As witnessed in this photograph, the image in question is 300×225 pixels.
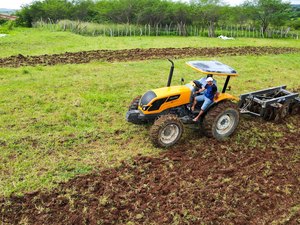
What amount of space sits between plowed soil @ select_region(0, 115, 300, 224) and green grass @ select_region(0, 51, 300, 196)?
0.43 meters

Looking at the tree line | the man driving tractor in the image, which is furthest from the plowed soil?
the tree line

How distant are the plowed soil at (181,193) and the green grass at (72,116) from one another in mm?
425

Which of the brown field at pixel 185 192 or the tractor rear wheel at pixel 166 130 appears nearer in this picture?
the brown field at pixel 185 192

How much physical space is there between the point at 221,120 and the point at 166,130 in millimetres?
1346

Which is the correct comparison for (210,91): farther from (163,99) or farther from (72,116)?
(72,116)

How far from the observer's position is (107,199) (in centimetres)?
473

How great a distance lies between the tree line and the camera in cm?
3575

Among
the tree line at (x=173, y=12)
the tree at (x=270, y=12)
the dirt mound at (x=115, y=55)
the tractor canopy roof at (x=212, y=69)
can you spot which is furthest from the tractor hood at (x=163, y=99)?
the tree at (x=270, y=12)

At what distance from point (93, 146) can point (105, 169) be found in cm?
98

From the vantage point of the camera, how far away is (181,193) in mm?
4898

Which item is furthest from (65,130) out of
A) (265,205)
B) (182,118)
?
(265,205)

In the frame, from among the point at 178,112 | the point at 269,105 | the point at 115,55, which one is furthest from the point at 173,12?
the point at 178,112

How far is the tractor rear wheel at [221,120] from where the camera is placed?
20.6 ft

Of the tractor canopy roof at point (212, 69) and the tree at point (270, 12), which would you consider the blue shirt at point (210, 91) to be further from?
the tree at point (270, 12)
